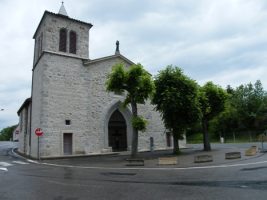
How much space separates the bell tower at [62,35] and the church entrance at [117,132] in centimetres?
666

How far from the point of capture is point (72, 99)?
2381 centimetres

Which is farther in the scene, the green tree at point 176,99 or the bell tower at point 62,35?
the bell tower at point 62,35

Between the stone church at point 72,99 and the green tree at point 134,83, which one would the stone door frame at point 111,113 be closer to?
the stone church at point 72,99

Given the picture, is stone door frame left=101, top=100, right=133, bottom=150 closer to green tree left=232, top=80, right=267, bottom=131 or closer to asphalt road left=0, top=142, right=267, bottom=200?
asphalt road left=0, top=142, right=267, bottom=200

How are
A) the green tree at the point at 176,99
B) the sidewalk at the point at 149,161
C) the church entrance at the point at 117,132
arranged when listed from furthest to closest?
the church entrance at the point at 117,132, the green tree at the point at 176,99, the sidewalk at the point at 149,161

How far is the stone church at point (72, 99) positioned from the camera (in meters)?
22.5

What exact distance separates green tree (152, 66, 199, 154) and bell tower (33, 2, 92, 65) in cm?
858

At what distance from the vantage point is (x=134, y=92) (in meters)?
19.8

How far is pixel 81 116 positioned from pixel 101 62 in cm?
600

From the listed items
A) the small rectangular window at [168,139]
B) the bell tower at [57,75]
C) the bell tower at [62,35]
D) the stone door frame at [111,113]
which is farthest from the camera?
the small rectangular window at [168,139]

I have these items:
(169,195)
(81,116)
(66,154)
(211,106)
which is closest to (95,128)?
(81,116)

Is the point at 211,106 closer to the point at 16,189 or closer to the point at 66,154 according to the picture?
the point at 66,154

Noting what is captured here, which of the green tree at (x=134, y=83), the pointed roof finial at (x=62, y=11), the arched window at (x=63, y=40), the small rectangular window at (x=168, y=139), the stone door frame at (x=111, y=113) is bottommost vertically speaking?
the small rectangular window at (x=168, y=139)

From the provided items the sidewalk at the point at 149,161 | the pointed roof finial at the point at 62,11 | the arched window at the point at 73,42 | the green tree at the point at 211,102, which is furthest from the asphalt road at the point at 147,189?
the pointed roof finial at the point at 62,11
